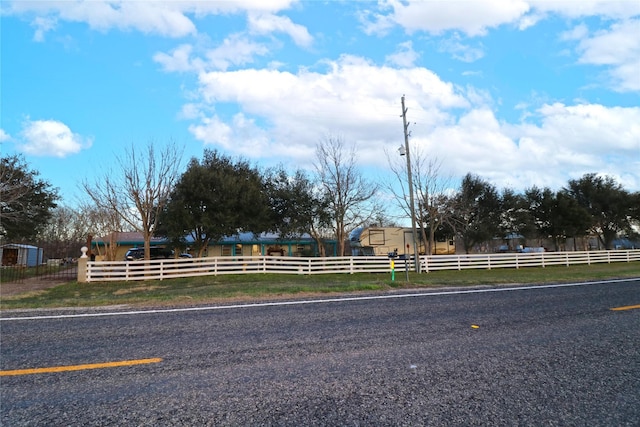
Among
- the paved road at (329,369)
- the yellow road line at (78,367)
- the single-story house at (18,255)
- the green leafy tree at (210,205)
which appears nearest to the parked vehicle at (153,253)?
the green leafy tree at (210,205)

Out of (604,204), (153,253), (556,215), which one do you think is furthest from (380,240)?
(604,204)

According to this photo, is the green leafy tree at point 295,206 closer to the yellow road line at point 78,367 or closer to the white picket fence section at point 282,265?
the white picket fence section at point 282,265

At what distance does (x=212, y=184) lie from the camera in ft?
80.0

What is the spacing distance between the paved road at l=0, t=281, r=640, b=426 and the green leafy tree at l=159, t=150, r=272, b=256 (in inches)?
658

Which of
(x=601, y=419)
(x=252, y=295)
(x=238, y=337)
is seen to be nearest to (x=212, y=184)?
(x=252, y=295)

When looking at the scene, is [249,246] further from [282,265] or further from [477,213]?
[477,213]

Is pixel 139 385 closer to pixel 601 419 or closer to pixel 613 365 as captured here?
pixel 601 419

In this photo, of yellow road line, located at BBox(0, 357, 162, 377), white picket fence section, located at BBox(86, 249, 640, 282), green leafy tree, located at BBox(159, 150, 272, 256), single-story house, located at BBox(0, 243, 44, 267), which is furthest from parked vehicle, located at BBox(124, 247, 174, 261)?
yellow road line, located at BBox(0, 357, 162, 377)

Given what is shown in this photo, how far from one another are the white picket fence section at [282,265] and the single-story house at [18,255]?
70.1 ft


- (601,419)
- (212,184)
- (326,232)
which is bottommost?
(601,419)

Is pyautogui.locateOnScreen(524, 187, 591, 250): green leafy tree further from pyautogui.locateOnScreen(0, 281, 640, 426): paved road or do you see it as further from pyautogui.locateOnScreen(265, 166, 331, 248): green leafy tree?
pyautogui.locateOnScreen(0, 281, 640, 426): paved road

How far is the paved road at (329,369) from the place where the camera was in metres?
3.14

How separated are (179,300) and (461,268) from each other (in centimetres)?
1814

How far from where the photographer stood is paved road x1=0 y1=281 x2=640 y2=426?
124 inches
